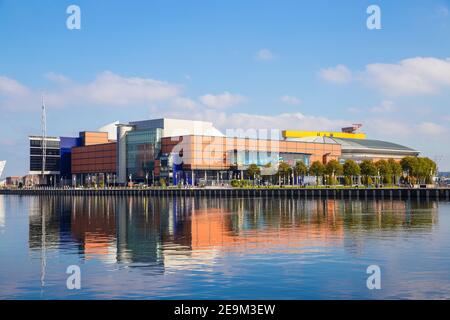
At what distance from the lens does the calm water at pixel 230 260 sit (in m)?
26.0

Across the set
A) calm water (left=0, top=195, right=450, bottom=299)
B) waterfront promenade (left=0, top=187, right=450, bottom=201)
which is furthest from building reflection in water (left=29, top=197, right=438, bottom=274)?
waterfront promenade (left=0, top=187, right=450, bottom=201)

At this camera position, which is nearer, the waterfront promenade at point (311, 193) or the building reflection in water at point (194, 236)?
the building reflection in water at point (194, 236)

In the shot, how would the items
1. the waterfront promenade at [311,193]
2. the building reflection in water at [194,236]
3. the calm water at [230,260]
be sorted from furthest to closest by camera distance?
the waterfront promenade at [311,193] < the building reflection in water at [194,236] < the calm water at [230,260]

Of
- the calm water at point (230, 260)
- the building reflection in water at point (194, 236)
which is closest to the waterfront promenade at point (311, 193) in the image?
the building reflection in water at point (194, 236)

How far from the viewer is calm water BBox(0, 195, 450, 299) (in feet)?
85.2

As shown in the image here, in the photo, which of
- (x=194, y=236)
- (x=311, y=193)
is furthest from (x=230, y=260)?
(x=311, y=193)

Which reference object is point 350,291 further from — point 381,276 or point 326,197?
point 326,197

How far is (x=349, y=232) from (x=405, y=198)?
7519 centimetres

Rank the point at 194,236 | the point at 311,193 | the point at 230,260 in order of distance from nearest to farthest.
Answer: the point at 230,260 → the point at 194,236 → the point at 311,193

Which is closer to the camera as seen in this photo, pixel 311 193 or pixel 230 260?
pixel 230 260

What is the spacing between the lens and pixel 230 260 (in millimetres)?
34031

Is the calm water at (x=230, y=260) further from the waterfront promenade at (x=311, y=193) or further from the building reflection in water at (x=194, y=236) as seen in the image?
the waterfront promenade at (x=311, y=193)

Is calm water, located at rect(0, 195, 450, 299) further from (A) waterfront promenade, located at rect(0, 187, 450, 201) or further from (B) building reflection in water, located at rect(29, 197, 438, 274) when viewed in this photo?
(A) waterfront promenade, located at rect(0, 187, 450, 201)

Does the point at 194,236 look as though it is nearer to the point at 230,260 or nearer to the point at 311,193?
the point at 230,260
